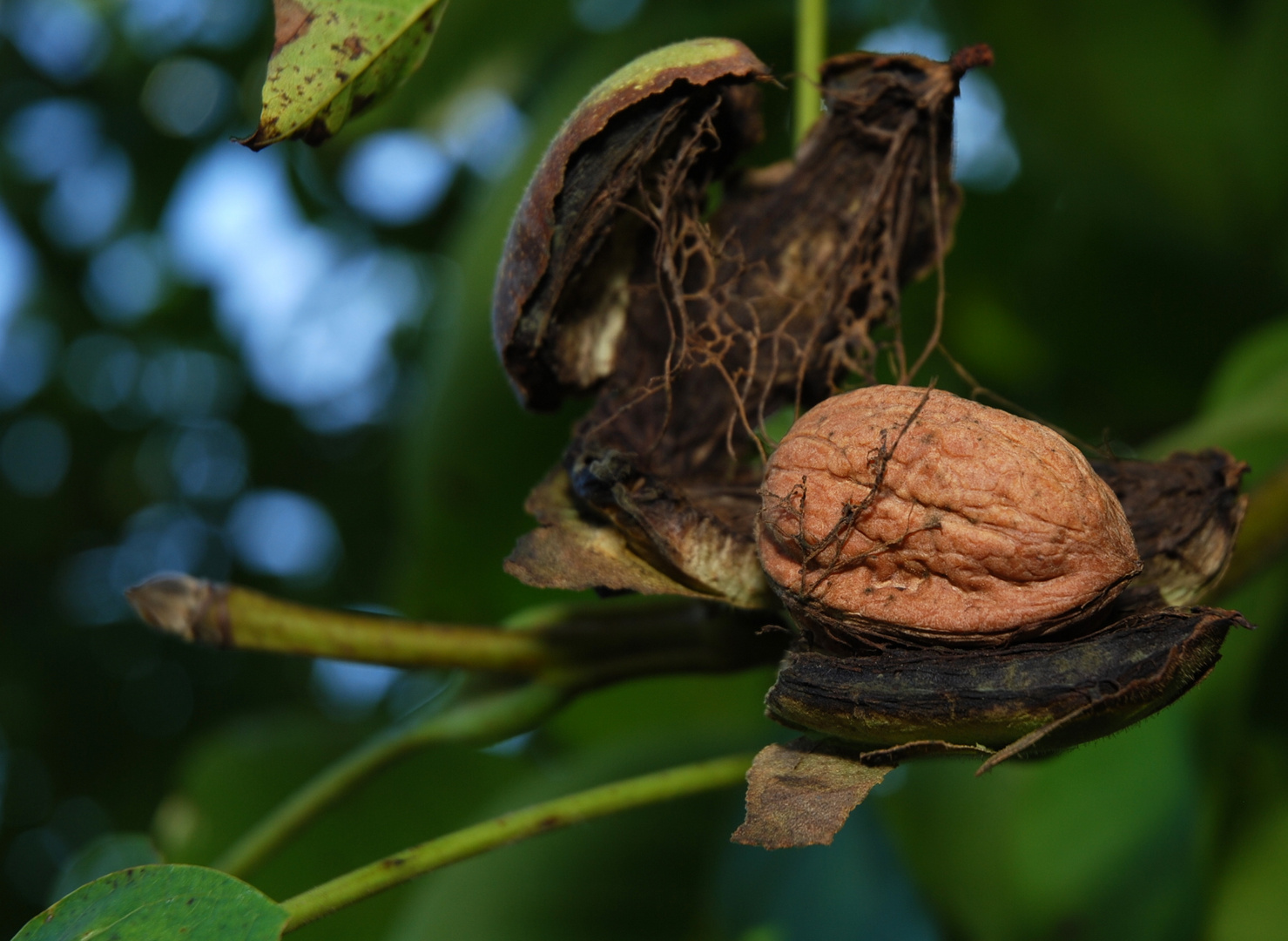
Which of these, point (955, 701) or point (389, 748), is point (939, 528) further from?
point (389, 748)

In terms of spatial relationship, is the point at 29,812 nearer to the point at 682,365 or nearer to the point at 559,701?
the point at 559,701

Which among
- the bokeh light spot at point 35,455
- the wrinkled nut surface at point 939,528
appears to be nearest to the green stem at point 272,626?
the wrinkled nut surface at point 939,528

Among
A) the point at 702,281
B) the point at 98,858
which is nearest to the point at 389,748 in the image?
the point at 702,281

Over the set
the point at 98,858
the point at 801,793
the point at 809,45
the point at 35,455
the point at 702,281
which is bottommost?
the point at 98,858

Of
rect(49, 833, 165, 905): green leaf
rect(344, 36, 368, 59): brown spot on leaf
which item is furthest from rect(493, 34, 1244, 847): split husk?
rect(49, 833, 165, 905): green leaf

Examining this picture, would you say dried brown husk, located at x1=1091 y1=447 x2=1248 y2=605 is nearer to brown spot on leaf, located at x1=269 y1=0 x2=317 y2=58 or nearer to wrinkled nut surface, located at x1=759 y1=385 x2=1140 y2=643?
wrinkled nut surface, located at x1=759 y1=385 x2=1140 y2=643

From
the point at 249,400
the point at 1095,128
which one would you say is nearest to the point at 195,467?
the point at 249,400
